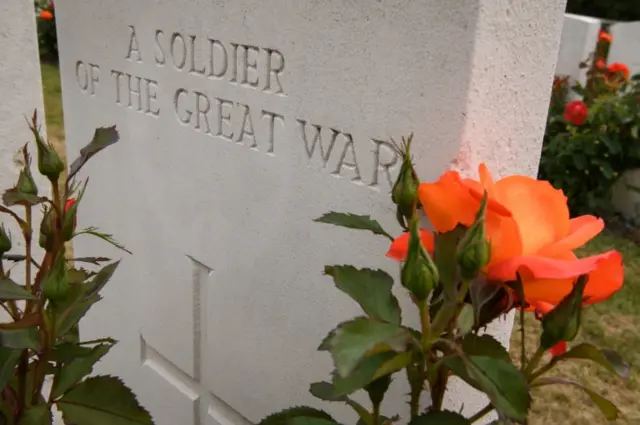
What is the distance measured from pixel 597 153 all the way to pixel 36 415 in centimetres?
305

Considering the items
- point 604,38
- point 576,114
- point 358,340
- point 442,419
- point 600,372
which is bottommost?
point 600,372

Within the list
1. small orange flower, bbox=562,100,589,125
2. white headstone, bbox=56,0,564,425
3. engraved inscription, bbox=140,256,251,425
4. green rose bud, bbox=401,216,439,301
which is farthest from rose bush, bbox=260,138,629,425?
small orange flower, bbox=562,100,589,125

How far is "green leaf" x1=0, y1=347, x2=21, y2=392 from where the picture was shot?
674 mm

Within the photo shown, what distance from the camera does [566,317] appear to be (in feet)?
1.71

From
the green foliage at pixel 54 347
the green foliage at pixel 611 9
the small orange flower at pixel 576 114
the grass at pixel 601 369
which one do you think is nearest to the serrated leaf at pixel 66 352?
the green foliage at pixel 54 347

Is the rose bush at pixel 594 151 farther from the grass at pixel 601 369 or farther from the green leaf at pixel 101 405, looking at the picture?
the green leaf at pixel 101 405

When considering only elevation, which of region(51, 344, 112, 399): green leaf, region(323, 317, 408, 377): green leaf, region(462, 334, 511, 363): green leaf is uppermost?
region(323, 317, 408, 377): green leaf

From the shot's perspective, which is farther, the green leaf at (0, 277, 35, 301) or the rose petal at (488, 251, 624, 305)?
the green leaf at (0, 277, 35, 301)

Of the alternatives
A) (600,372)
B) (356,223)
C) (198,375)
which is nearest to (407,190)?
(356,223)

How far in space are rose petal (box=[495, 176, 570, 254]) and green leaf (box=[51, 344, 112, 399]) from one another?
483 millimetres

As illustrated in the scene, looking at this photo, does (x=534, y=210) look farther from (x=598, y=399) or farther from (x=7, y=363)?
(x=7, y=363)

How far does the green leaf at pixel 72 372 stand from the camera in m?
0.75

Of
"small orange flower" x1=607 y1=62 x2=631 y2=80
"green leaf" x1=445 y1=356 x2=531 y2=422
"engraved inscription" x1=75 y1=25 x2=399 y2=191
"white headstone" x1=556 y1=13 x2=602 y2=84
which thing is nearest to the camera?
"green leaf" x1=445 y1=356 x2=531 y2=422

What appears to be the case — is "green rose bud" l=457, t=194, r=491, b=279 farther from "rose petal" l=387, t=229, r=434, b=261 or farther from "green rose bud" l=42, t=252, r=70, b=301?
"green rose bud" l=42, t=252, r=70, b=301
